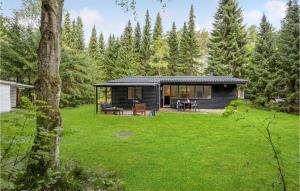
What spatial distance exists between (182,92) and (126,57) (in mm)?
16156

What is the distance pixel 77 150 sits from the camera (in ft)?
29.6

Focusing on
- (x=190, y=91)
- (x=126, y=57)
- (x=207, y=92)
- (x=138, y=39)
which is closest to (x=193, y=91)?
(x=190, y=91)

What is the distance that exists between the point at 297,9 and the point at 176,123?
1358cm

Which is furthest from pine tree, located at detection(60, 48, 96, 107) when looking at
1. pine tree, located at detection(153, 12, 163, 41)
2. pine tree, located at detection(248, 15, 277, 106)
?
pine tree, located at detection(153, 12, 163, 41)

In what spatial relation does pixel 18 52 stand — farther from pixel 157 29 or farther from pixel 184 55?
pixel 157 29

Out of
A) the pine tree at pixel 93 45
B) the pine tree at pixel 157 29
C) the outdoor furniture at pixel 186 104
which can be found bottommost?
the outdoor furniture at pixel 186 104

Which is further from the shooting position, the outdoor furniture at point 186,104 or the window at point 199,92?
the window at point 199,92

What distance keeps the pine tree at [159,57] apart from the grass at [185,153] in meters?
26.4

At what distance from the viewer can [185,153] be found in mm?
8914

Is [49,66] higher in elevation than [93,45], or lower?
lower

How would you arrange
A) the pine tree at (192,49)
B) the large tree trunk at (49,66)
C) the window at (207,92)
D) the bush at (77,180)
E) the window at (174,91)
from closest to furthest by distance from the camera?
the bush at (77,180), the large tree trunk at (49,66), the window at (207,92), the window at (174,91), the pine tree at (192,49)

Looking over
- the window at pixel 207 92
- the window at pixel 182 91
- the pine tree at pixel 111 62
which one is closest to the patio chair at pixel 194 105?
the window at pixel 207 92

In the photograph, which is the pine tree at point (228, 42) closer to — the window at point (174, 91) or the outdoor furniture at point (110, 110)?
the window at point (174, 91)

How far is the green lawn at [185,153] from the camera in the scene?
632cm
